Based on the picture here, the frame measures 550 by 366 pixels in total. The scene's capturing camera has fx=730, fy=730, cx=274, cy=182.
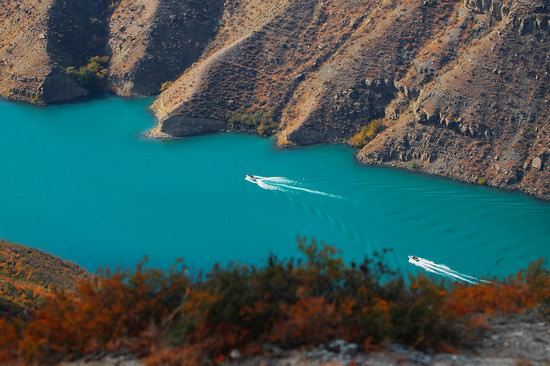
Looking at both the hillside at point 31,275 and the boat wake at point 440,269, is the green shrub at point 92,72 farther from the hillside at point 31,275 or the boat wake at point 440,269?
the boat wake at point 440,269

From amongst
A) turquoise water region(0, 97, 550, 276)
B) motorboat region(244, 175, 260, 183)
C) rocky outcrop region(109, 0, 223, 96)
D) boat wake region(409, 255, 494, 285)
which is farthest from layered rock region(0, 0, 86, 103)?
boat wake region(409, 255, 494, 285)

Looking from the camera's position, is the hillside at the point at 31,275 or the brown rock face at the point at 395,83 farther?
the brown rock face at the point at 395,83

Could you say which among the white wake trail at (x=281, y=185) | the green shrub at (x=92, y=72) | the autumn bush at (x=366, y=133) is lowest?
the white wake trail at (x=281, y=185)

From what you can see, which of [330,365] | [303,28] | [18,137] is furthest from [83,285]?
[303,28]

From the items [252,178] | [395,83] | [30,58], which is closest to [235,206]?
[252,178]

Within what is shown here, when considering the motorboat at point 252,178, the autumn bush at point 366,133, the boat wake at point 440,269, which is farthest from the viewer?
the autumn bush at point 366,133

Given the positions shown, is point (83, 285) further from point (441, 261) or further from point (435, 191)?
point (435, 191)

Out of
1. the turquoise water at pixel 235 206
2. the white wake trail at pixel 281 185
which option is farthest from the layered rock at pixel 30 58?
the white wake trail at pixel 281 185

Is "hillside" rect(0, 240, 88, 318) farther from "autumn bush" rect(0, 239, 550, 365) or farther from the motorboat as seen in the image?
the motorboat
